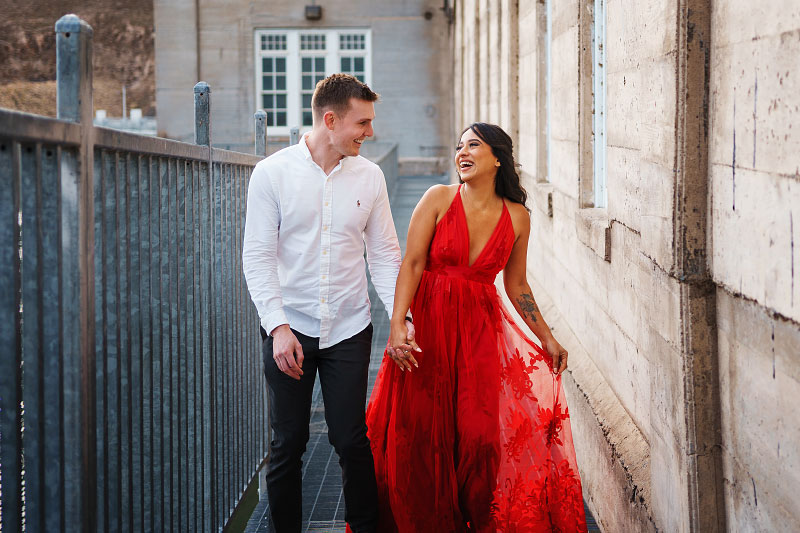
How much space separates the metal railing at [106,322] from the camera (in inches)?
85.4

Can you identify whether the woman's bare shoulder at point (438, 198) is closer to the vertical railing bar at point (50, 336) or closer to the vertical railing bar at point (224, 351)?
the vertical railing bar at point (224, 351)

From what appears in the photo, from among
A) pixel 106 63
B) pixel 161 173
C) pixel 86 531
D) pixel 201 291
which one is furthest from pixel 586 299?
pixel 106 63

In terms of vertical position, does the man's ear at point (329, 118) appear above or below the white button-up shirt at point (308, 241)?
above

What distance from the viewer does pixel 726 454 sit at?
3.02 m

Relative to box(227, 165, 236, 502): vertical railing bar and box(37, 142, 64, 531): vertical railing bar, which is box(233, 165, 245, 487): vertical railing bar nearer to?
box(227, 165, 236, 502): vertical railing bar

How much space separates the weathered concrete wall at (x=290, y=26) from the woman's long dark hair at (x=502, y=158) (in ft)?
86.3

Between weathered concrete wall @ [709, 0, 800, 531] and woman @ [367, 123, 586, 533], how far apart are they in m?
1.14

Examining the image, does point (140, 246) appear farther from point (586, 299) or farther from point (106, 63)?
point (106, 63)

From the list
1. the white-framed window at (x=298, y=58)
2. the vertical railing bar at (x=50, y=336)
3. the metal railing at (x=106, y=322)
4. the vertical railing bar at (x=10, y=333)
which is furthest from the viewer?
the white-framed window at (x=298, y=58)

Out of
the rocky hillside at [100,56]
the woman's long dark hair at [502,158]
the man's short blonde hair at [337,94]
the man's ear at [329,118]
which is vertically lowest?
the woman's long dark hair at [502,158]

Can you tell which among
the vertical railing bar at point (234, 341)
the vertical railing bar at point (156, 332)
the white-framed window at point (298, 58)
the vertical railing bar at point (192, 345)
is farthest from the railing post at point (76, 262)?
the white-framed window at point (298, 58)

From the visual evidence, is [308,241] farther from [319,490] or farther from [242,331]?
[319,490]

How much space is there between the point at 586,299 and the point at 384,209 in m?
1.94

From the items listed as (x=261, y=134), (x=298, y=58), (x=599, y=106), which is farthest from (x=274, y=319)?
(x=298, y=58)
